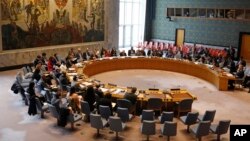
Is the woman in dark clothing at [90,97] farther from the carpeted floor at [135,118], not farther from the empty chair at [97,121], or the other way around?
the empty chair at [97,121]

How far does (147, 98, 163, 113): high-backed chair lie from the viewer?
Result: 10289 millimetres

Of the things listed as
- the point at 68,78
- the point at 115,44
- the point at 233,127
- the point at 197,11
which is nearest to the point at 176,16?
the point at 197,11

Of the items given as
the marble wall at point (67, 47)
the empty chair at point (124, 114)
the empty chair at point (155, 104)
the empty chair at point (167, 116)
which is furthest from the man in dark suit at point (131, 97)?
the marble wall at point (67, 47)

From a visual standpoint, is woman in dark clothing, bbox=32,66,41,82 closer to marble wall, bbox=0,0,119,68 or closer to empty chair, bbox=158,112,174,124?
empty chair, bbox=158,112,174,124

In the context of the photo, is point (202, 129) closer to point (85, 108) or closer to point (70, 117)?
point (85, 108)

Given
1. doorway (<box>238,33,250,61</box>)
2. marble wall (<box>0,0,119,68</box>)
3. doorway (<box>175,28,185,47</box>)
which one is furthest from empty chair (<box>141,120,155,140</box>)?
doorway (<box>175,28,185,47</box>)

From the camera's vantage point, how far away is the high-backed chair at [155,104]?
10.3 meters

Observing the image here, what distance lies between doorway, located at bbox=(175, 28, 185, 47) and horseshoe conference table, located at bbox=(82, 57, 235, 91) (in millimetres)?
9459

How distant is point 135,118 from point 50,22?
40.0 ft

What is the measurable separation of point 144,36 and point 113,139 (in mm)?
22536

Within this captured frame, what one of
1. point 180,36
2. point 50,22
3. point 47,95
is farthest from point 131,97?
point 180,36

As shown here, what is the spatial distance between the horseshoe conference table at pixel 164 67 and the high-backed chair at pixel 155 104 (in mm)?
5651

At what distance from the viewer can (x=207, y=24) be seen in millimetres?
26438

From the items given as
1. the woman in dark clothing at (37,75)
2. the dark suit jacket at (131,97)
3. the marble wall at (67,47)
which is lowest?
the dark suit jacket at (131,97)
